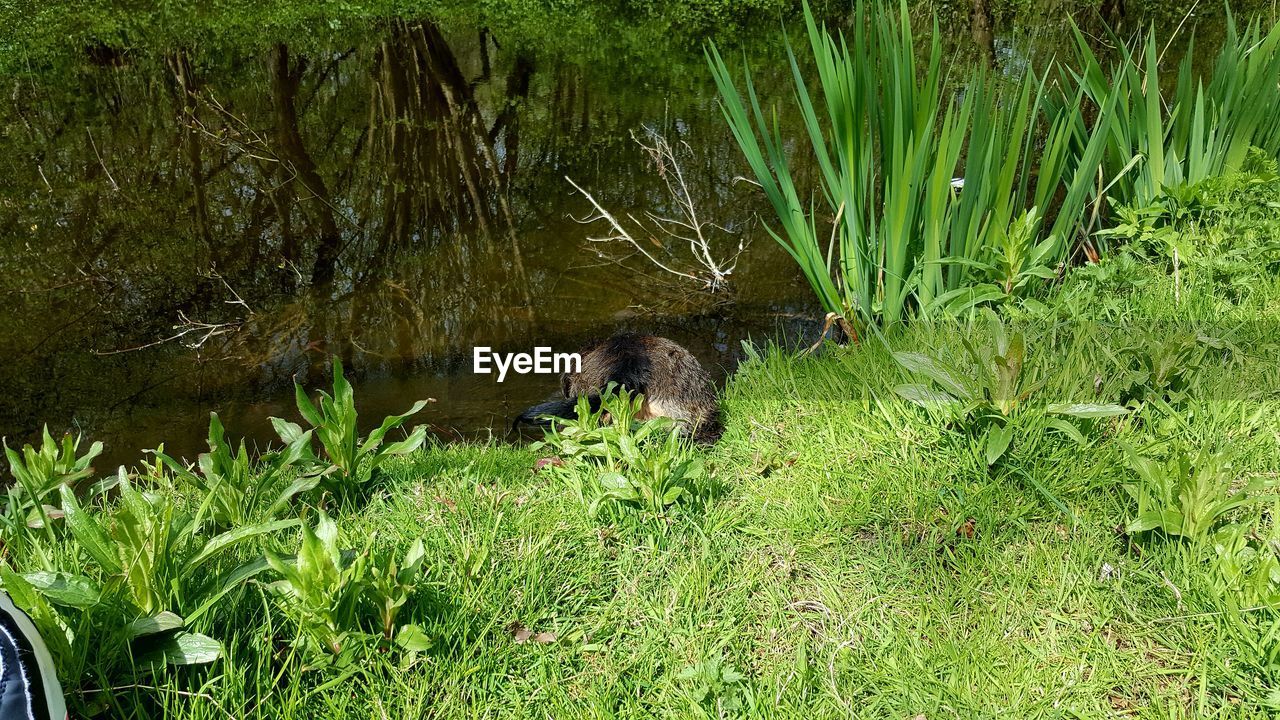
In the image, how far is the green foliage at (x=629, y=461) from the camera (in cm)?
199

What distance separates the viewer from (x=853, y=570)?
190cm

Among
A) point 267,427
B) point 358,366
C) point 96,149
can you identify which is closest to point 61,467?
point 267,427

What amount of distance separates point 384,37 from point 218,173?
4.99 metres

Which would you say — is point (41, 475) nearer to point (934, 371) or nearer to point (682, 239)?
point (934, 371)

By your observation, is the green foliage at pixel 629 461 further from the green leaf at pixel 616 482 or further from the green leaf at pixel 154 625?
the green leaf at pixel 154 625

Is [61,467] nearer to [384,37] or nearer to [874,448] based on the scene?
[874,448]

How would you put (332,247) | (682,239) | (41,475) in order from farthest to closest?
(332,247) → (682,239) → (41,475)

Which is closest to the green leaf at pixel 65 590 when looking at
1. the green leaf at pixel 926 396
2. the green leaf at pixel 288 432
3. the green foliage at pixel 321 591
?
the green foliage at pixel 321 591

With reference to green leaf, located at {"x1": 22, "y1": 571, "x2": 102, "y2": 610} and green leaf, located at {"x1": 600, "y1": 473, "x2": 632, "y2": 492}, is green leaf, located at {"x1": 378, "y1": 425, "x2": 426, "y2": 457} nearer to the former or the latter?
green leaf, located at {"x1": 600, "y1": 473, "x2": 632, "y2": 492}

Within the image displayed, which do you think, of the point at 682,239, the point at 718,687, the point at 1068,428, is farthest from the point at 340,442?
the point at 682,239

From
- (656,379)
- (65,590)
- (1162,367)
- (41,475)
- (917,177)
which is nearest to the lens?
(65,590)

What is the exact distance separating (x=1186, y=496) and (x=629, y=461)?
3.91ft

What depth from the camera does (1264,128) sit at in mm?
3334
